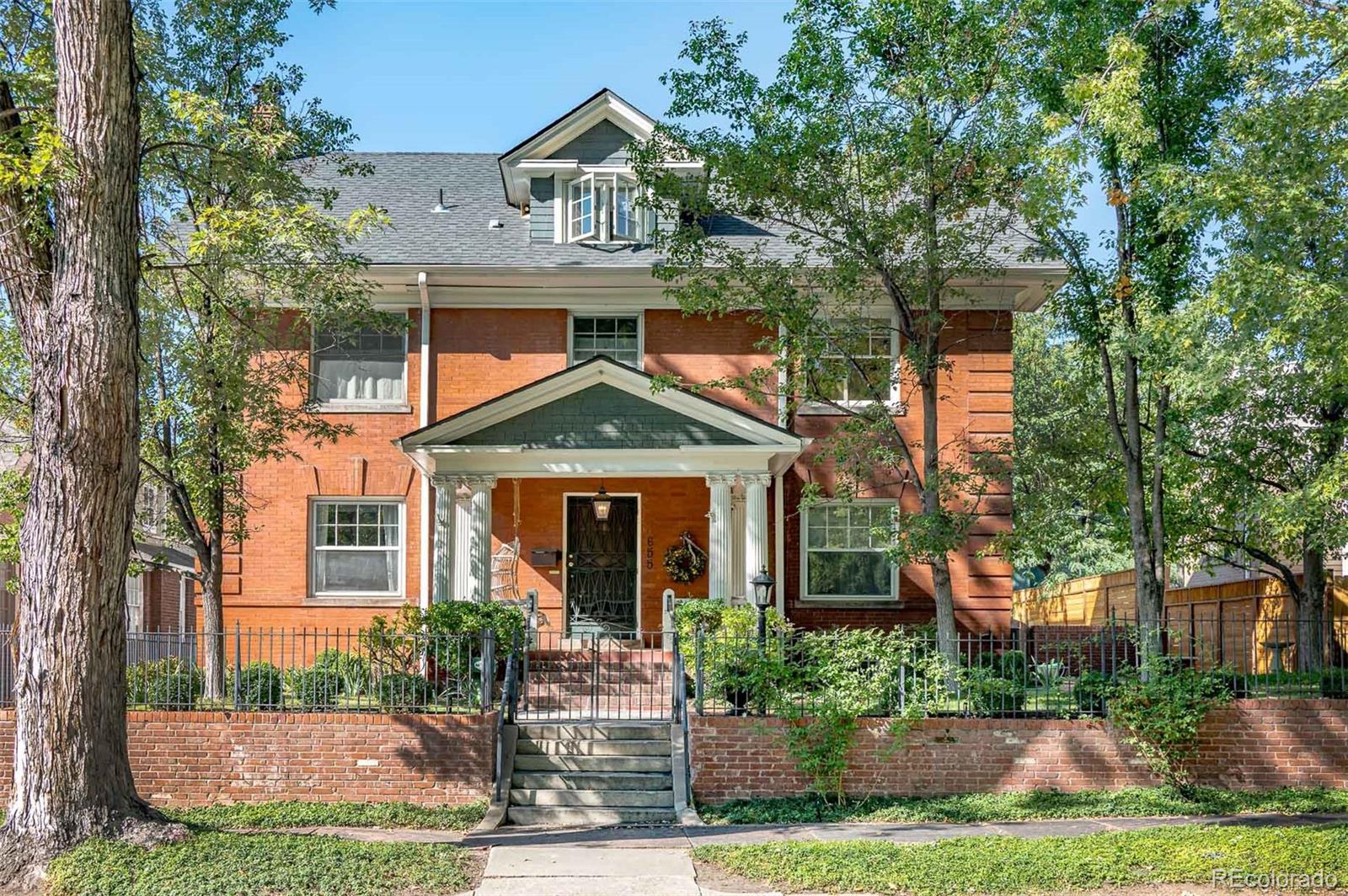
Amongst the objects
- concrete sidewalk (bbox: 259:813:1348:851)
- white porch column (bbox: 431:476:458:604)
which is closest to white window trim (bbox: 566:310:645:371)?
white porch column (bbox: 431:476:458:604)

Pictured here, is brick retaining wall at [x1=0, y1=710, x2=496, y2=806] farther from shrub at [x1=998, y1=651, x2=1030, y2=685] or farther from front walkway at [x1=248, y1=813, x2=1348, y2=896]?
shrub at [x1=998, y1=651, x2=1030, y2=685]

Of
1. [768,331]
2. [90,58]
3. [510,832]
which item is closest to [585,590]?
[768,331]

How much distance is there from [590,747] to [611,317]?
8403mm

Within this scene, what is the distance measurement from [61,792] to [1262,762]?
1209cm

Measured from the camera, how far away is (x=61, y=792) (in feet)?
32.8

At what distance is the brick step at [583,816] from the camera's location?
13016mm

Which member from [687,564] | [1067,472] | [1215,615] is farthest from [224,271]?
[1215,615]

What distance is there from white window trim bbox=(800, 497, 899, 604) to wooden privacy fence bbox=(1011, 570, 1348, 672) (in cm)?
210

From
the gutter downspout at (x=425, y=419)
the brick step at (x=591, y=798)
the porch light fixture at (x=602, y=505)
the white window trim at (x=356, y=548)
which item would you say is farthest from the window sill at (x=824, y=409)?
the brick step at (x=591, y=798)

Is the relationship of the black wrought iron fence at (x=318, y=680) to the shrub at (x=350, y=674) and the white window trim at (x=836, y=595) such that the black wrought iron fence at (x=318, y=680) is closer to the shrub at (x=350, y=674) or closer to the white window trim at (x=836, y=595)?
the shrub at (x=350, y=674)

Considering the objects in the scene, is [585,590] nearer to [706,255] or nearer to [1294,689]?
[706,255]

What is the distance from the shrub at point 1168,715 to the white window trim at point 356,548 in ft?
35.8

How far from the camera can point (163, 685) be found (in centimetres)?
1409

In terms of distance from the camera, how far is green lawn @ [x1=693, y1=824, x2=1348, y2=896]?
9.81 m
